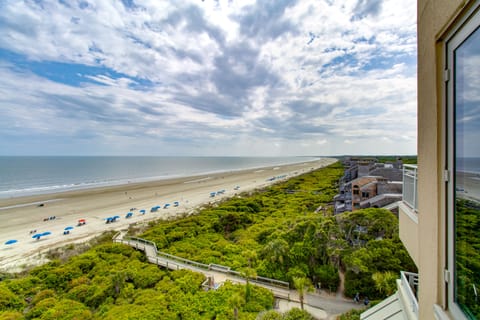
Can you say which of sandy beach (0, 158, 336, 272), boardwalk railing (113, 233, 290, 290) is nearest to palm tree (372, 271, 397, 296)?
boardwalk railing (113, 233, 290, 290)

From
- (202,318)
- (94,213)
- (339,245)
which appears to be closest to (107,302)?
(202,318)

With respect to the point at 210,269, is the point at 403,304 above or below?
above

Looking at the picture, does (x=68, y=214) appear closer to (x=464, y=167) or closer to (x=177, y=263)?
(x=177, y=263)

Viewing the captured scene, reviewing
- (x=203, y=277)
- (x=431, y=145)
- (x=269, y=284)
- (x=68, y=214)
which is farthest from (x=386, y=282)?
(x=68, y=214)

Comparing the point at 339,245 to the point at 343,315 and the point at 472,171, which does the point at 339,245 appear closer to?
the point at 343,315

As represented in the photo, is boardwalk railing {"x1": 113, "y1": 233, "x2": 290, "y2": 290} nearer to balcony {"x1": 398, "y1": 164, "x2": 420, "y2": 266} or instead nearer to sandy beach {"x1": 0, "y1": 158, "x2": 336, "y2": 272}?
sandy beach {"x1": 0, "y1": 158, "x2": 336, "y2": 272}

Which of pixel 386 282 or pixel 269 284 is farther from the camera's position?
pixel 269 284

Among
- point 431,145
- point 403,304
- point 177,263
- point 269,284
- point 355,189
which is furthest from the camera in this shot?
point 355,189
